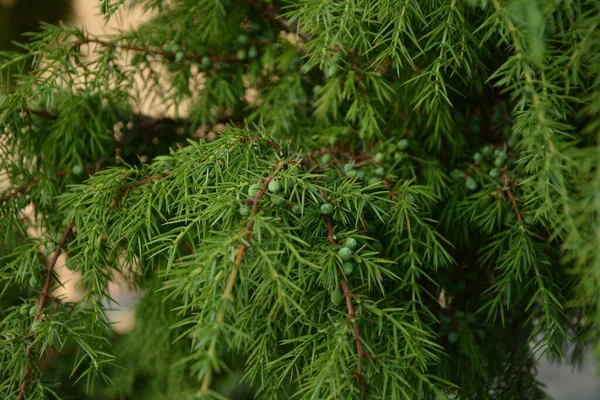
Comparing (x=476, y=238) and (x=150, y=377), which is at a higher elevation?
(x=476, y=238)

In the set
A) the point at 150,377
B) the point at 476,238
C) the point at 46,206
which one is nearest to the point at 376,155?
the point at 476,238

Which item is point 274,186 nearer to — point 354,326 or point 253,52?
point 354,326

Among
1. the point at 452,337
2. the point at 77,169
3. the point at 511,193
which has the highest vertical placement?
the point at 77,169

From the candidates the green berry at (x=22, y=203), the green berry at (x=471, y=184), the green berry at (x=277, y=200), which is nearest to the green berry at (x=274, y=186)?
the green berry at (x=277, y=200)

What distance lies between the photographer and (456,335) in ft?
2.23

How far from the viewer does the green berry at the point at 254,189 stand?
529 mm

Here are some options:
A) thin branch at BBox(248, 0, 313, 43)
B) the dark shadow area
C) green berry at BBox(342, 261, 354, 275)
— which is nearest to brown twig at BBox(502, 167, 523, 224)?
green berry at BBox(342, 261, 354, 275)

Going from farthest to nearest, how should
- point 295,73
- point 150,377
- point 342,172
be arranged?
1. point 150,377
2. point 295,73
3. point 342,172

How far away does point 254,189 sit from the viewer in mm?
532

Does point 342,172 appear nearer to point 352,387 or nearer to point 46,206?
point 352,387

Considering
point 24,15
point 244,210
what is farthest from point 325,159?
point 24,15

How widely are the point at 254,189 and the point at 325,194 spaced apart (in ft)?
0.26

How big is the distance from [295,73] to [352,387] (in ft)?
1.37

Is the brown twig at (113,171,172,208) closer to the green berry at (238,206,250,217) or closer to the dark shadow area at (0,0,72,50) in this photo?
the green berry at (238,206,250,217)
